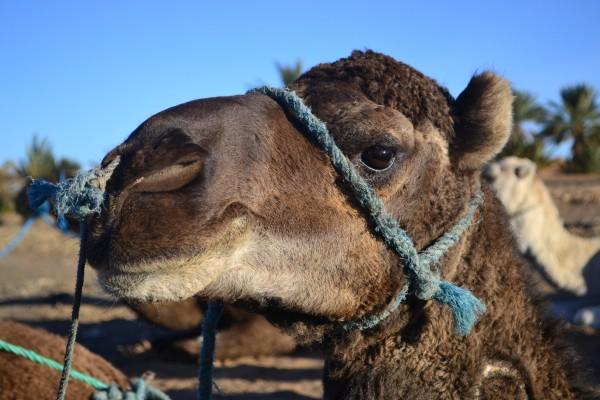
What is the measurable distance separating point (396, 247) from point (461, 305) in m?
0.29

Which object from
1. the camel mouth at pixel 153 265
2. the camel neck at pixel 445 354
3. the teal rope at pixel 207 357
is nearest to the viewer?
the camel mouth at pixel 153 265

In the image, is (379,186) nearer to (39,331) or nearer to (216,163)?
(216,163)

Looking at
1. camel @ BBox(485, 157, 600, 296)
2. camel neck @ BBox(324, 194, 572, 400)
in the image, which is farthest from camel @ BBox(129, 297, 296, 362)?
camel neck @ BBox(324, 194, 572, 400)

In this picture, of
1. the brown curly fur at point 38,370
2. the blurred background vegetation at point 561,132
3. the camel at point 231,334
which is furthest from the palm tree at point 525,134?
the brown curly fur at point 38,370

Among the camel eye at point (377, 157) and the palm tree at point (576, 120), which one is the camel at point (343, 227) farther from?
the palm tree at point (576, 120)

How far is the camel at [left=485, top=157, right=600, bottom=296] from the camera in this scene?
8.07 meters

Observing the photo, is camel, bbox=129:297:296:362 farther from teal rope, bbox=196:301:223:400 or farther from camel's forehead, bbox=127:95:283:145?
camel's forehead, bbox=127:95:283:145

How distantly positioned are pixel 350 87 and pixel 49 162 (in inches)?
655

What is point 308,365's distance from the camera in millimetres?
6438

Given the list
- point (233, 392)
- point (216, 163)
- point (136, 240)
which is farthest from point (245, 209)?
point (233, 392)

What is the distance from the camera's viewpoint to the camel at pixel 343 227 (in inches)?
66.9

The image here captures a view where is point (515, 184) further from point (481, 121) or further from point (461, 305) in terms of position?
point (461, 305)

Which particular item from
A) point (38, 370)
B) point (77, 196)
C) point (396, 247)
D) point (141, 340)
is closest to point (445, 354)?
point (396, 247)

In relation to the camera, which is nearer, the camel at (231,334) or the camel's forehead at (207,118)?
the camel's forehead at (207,118)
